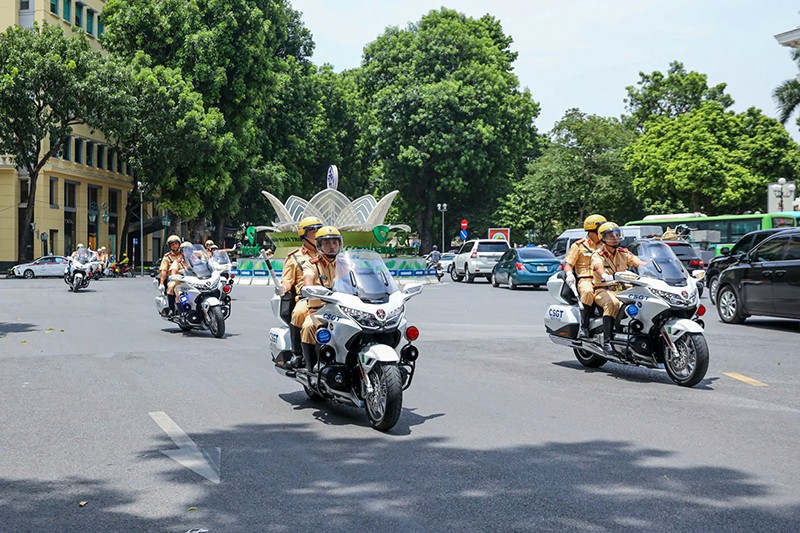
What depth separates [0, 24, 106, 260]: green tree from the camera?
41.9 m

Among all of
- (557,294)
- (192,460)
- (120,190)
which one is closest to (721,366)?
(557,294)

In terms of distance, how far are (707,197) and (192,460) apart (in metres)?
59.7

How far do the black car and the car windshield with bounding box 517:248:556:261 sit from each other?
13403 millimetres

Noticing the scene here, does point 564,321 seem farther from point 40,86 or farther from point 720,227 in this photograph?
point 720,227

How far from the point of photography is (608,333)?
10336 mm

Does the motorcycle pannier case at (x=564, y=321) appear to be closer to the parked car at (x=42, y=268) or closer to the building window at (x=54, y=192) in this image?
the parked car at (x=42, y=268)

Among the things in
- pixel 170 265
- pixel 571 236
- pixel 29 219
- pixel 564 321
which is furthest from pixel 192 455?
pixel 29 219

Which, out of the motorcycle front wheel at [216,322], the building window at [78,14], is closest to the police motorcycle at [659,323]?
the motorcycle front wheel at [216,322]

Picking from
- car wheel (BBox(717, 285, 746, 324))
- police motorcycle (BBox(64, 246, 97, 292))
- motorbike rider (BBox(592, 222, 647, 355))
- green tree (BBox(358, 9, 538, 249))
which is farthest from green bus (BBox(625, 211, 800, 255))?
motorbike rider (BBox(592, 222, 647, 355))

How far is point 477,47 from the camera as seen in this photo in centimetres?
6044

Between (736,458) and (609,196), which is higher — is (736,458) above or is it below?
below

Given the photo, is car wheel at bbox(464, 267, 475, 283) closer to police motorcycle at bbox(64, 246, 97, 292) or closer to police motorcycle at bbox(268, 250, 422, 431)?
police motorcycle at bbox(64, 246, 97, 292)

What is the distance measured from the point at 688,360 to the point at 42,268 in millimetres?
43112

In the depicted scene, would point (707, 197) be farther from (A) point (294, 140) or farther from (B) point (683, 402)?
(B) point (683, 402)
